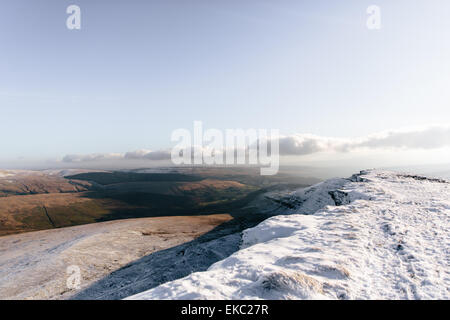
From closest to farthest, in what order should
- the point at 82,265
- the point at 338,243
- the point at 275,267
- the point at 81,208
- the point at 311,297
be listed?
the point at 311,297, the point at 275,267, the point at 338,243, the point at 82,265, the point at 81,208

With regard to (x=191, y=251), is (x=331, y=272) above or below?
above

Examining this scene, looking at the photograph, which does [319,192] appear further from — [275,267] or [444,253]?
[275,267]

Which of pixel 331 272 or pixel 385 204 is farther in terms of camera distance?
pixel 385 204

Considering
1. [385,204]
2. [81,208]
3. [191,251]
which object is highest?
[385,204]

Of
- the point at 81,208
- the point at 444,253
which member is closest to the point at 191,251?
the point at 444,253
